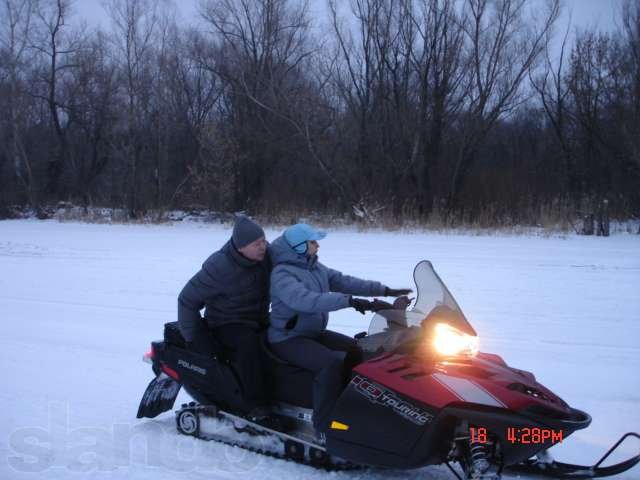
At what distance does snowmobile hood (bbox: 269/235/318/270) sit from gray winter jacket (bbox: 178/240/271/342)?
0.55 ft

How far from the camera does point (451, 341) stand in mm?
3057

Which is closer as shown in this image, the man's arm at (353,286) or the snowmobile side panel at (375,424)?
→ the snowmobile side panel at (375,424)

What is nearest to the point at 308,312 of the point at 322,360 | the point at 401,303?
the point at 322,360

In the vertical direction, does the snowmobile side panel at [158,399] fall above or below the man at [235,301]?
below

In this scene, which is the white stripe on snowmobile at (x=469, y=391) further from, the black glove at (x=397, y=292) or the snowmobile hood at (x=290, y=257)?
the snowmobile hood at (x=290, y=257)

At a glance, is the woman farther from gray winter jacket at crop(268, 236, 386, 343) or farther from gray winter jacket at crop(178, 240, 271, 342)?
gray winter jacket at crop(178, 240, 271, 342)

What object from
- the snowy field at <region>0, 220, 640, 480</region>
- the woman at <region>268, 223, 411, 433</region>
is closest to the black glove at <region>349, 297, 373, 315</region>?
the woman at <region>268, 223, 411, 433</region>

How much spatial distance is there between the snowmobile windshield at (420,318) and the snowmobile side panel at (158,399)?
1.33 metres

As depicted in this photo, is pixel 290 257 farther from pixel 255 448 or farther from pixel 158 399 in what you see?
pixel 158 399

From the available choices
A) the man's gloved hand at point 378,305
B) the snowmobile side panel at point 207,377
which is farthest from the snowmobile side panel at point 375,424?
the snowmobile side panel at point 207,377

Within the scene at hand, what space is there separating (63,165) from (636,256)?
79.8 ft

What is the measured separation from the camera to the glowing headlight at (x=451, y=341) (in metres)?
3.04

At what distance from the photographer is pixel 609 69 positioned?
59.2 ft

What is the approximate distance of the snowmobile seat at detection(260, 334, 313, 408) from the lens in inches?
135
